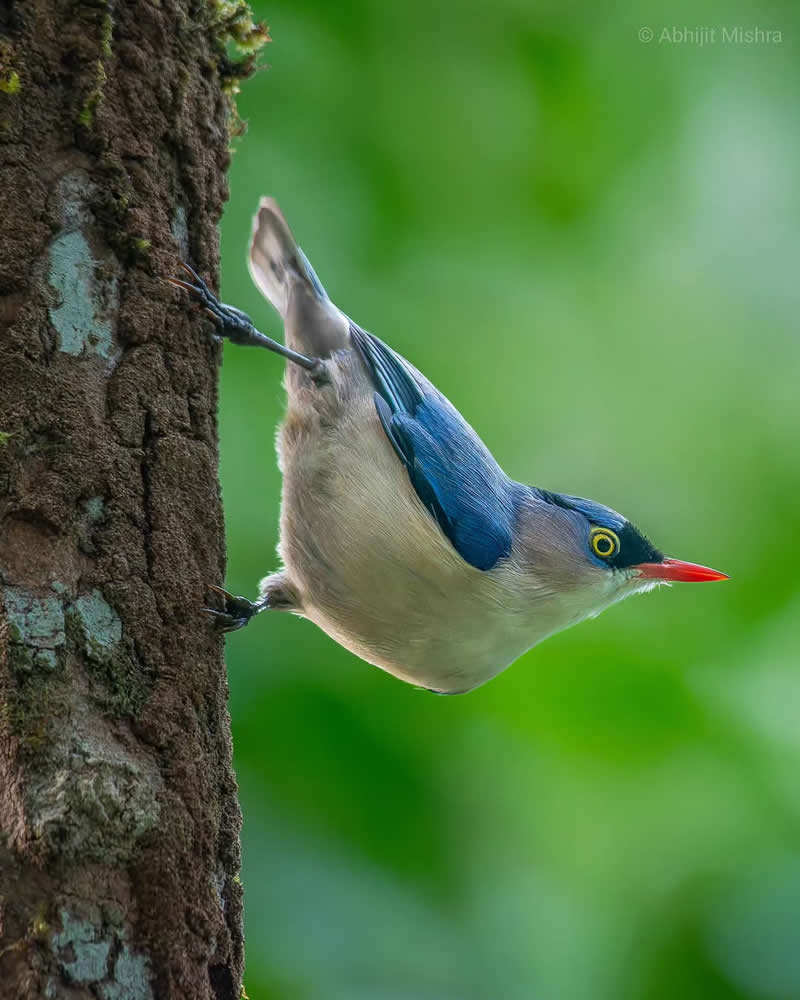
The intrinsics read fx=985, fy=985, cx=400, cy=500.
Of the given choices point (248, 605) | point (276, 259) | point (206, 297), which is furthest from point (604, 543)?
point (206, 297)

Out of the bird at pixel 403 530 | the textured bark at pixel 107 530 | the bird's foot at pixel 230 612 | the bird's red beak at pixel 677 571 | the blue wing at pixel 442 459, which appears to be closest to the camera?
the textured bark at pixel 107 530

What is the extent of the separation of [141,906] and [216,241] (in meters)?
1.53

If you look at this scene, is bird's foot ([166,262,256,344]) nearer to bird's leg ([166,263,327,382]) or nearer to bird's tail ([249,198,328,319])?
bird's leg ([166,263,327,382])

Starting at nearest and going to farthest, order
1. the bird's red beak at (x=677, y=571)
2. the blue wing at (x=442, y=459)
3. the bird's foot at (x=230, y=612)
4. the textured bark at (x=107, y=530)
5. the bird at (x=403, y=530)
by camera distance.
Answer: the textured bark at (x=107, y=530) < the bird's foot at (x=230, y=612) < the bird at (x=403, y=530) < the blue wing at (x=442, y=459) < the bird's red beak at (x=677, y=571)

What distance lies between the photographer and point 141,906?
1.75 m

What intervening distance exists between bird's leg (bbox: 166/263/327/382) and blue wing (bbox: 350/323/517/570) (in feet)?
0.68

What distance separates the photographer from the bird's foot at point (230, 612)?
2.18 m

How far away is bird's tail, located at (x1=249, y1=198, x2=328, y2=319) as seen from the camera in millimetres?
3529

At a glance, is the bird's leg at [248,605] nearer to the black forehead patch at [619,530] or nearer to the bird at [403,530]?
the bird at [403,530]

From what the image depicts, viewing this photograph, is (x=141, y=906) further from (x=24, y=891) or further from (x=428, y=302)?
(x=428, y=302)

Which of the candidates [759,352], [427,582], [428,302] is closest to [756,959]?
[427,582]

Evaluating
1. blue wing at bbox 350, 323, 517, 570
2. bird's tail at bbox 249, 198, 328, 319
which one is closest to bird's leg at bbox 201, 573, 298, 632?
blue wing at bbox 350, 323, 517, 570

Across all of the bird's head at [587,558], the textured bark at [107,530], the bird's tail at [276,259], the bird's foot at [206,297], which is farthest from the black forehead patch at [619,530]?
the textured bark at [107,530]

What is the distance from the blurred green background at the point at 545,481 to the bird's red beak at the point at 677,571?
0.70 feet
